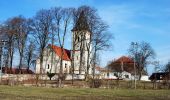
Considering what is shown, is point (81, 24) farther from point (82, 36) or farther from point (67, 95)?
point (67, 95)

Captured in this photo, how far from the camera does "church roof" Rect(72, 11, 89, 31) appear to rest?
67812mm

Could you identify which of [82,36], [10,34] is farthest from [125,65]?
[10,34]

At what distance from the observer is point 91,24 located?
224ft

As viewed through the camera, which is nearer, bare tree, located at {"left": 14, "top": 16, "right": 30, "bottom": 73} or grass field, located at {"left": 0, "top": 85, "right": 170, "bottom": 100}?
grass field, located at {"left": 0, "top": 85, "right": 170, "bottom": 100}

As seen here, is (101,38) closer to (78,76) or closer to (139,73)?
(78,76)

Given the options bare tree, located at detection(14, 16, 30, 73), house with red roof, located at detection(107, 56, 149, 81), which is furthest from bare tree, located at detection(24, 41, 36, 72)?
house with red roof, located at detection(107, 56, 149, 81)

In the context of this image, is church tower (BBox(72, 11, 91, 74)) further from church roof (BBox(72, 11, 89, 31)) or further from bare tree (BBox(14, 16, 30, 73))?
bare tree (BBox(14, 16, 30, 73))

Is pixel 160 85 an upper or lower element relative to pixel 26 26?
lower

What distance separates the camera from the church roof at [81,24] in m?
67.8

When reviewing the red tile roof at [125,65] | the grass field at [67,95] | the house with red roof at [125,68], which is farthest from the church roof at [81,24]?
the red tile roof at [125,65]

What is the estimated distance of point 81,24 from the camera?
70688 mm

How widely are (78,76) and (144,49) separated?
3032 cm

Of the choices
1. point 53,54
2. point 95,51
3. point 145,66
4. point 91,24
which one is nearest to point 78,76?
point 95,51

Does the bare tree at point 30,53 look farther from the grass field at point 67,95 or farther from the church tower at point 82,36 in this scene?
the grass field at point 67,95
